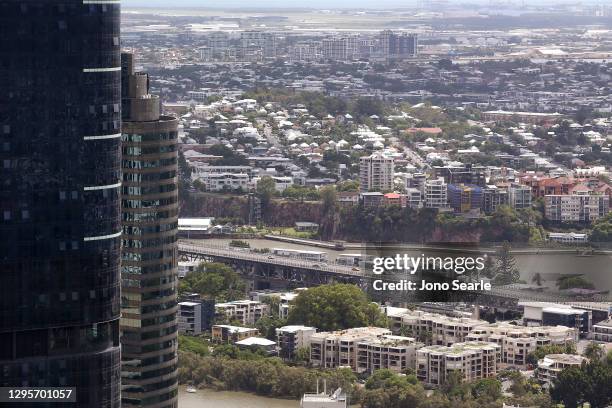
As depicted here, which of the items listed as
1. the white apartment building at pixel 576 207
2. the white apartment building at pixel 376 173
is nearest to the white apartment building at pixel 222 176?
the white apartment building at pixel 376 173

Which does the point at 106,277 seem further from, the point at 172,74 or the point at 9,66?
the point at 172,74

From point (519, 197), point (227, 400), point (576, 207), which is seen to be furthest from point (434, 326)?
point (519, 197)

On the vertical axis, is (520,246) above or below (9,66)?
below

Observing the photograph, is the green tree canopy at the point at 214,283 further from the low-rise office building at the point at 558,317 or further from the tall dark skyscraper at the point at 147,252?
the tall dark skyscraper at the point at 147,252

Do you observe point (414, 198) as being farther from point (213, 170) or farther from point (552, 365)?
point (552, 365)

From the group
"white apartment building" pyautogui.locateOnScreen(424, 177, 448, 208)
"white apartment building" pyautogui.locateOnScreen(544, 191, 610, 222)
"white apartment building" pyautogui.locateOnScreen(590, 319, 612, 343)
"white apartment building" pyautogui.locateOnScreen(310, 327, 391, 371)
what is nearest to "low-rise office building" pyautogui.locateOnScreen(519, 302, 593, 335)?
"white apartment building" pyautogui.locateOnScreen(590, 319, 612, 343)

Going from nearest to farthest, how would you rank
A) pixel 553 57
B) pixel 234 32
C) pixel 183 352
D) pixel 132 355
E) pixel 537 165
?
1. pixel 132 355
2. pixel 183 352
3. pixel 537 165
4. pixel 553 57
5. pixel 234 32

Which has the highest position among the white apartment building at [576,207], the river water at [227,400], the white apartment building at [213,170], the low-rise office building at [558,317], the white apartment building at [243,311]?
the river water at [227,400]

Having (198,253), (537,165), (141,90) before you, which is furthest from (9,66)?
(537,165)

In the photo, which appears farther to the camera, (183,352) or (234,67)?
(234,67)
